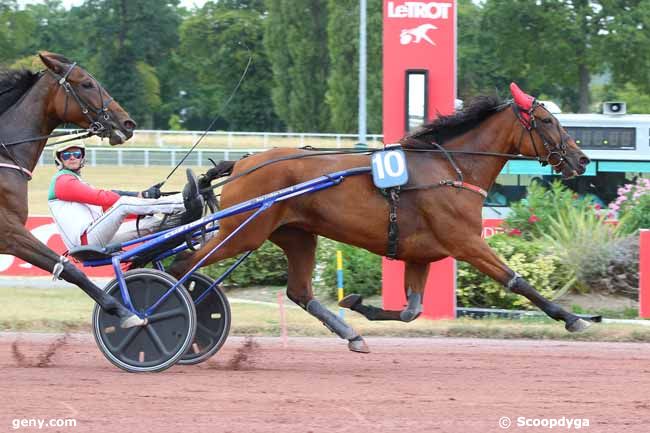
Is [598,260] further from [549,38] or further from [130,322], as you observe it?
[549,38]

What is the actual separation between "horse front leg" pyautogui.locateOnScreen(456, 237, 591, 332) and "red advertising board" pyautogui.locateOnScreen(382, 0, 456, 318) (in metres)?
2.76

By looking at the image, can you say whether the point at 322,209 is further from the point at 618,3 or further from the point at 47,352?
the point at 618,3

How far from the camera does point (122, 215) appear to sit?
6.97 meters

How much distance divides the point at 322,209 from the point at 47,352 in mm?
2429

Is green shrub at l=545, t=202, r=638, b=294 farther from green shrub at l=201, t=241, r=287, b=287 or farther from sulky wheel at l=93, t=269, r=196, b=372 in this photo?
sulky wheel at l=93, t=269, r=196, b=372

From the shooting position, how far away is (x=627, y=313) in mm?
10469

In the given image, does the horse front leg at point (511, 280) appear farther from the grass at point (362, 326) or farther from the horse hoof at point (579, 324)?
the grass at point (362, 326)

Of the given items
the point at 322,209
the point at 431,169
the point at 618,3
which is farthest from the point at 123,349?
the point at 618,3

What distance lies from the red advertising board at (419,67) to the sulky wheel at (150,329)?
3.46m

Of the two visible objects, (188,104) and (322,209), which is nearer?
(322,209)

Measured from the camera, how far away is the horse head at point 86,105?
7.07 metres

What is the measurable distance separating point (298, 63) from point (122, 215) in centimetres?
3263

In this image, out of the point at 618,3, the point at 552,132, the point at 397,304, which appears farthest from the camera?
the point at 618,3

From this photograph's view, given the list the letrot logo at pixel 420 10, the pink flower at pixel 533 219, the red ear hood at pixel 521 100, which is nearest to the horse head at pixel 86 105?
the red ear hood at pixel 521 100
